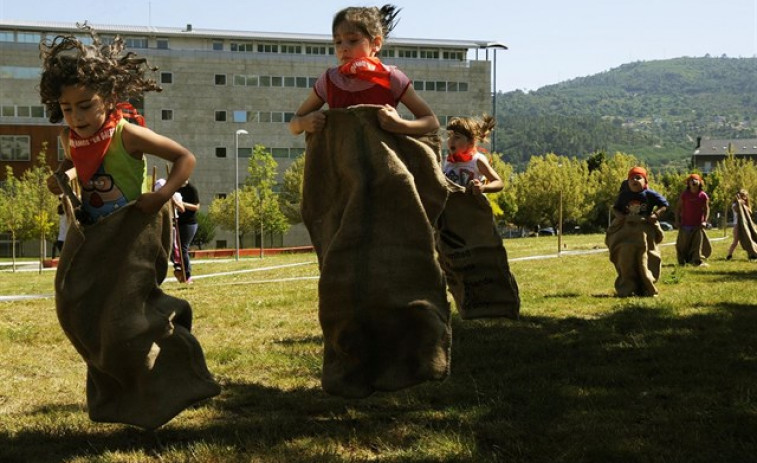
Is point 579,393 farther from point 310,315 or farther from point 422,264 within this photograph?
point 310,315

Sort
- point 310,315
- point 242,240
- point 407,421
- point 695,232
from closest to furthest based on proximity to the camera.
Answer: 1. point 407,421
2. point 310,315
3. point 695,232
4. point 242,240

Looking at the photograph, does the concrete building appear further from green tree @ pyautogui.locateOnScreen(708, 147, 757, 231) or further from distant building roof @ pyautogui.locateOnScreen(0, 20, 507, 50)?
green tree @ pyautogui.locateOnScreen(708, 147, 757, 231)

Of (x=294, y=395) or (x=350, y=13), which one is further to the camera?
(x=294, y=395)

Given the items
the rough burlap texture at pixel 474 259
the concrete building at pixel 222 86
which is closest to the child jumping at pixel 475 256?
the rough burlap texture at pixel 474 259

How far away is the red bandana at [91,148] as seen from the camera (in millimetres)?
5504

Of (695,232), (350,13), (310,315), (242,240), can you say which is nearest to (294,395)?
(350,13)

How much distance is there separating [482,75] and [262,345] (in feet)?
245

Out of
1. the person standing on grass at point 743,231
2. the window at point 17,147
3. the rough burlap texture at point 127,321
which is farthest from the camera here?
the window at point 17,147

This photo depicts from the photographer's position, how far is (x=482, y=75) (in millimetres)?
81438

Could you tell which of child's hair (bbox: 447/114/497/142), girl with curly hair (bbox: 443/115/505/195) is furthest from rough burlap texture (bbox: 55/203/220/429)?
child's hair (bbox: 447/114/497/142)

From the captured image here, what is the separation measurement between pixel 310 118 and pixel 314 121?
35 millimetres

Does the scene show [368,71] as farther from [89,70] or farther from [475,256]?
[475,256]

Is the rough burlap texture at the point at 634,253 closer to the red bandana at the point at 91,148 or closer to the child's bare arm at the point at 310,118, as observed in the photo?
the child's bare arm at the point at 310,118

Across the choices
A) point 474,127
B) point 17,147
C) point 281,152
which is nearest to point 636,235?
point 474,127
